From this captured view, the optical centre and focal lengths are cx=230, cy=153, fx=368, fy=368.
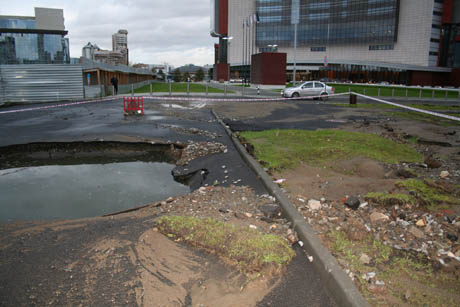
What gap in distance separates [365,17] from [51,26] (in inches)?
3116

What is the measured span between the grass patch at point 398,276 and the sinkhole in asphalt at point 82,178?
12.1 ft

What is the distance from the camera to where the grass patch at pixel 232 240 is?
3.80 metres

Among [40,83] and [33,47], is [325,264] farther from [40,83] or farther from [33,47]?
[33,47]

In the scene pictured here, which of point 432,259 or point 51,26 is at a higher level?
point 51,26

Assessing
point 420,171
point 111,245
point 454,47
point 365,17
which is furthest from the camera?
point 365,17

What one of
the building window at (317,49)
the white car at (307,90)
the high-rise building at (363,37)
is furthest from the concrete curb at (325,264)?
the building window at (317,49)

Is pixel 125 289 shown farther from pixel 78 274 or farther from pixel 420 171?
pixel 420 171

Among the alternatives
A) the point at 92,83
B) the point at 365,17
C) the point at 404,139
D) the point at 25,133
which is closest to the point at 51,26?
the point at 92,83

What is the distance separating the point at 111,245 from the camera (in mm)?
4180

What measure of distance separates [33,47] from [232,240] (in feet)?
243

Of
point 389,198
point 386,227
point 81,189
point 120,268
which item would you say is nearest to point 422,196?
point 389,198

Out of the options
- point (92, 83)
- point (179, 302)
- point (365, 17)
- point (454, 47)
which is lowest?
point (179, 302)

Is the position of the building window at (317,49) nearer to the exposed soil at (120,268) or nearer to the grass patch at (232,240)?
the exposed soil at (120,268)

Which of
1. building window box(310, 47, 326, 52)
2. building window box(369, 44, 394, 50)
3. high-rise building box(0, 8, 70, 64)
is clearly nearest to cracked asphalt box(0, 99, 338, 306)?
high-rise building box(0, 8, 70, 64)
